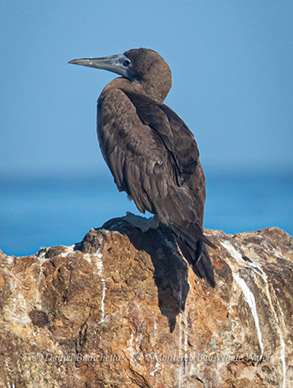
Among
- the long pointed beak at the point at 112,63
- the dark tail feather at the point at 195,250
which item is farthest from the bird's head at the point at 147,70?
the dark tail feather at the point at 195,250

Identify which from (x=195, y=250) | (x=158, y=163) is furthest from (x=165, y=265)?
(x=158, y=163)

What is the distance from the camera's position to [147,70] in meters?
7.54

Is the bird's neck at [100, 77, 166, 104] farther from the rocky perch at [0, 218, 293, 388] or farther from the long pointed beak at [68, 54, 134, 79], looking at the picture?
the rocky perch at [0, 218, 293, 388]

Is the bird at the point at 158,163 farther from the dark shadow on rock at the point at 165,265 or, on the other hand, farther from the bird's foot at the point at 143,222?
the dark shadow on rock at the point at 165,265

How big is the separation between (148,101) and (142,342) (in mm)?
2483

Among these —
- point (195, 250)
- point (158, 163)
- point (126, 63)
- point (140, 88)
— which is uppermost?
point (126, 63)

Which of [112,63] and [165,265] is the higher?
[112,63]

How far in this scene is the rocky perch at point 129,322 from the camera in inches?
227

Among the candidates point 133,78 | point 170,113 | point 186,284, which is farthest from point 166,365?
point 133,78

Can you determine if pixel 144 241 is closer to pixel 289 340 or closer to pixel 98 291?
pixel 98 291

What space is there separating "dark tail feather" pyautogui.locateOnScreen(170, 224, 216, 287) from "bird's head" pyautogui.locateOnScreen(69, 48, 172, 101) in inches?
87.1

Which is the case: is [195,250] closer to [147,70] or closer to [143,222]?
[143,222]

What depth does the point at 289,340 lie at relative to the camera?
6.29 metres

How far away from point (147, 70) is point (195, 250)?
267cm
